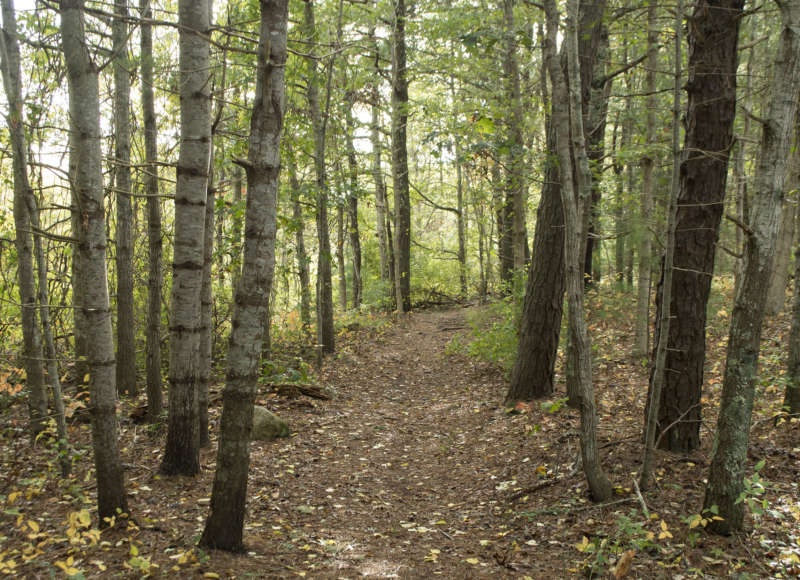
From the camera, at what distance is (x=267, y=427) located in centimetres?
703

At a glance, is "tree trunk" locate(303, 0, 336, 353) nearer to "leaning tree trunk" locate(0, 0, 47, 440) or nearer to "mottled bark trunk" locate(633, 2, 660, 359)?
"leaning tree trunk" locate(0, 0, 47, 440)

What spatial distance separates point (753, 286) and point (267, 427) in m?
5.84

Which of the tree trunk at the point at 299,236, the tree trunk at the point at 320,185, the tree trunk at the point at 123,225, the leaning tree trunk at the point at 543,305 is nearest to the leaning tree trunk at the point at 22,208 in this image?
the tree trunk at the point at 123,225

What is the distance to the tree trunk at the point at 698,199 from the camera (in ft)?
15.3

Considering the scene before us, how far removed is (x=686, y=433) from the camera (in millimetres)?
5008

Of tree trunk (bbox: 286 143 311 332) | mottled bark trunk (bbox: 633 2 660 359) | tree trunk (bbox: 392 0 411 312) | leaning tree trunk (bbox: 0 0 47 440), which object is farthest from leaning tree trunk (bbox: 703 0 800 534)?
tree trunk (bbox: 392 0 411 312)

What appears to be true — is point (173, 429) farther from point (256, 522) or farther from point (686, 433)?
point (686, 433)

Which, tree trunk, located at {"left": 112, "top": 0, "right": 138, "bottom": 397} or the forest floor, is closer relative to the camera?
the forest floor

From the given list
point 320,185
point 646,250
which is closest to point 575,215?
point 646,250

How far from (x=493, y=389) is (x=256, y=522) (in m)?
5.51

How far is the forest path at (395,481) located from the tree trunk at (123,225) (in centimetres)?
293

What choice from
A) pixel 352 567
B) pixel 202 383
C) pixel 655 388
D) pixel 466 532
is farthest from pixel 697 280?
pixel 202 383

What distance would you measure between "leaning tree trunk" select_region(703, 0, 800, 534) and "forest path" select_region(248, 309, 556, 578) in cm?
158

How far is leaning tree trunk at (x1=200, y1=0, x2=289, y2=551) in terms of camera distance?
3.63 metres
